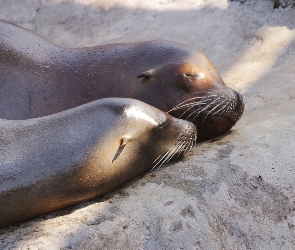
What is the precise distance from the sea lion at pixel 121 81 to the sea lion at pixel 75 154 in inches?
21.6

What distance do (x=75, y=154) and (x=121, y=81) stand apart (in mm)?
1222

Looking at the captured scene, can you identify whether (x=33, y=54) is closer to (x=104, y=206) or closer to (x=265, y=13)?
(x=104, y=206)

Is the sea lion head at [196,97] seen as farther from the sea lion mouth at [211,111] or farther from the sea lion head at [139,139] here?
the sea lion head at [139,139]

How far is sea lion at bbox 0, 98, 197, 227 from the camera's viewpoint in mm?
2869

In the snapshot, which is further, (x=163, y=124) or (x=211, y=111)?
(x=211, y=111)

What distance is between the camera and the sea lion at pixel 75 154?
2.87 m

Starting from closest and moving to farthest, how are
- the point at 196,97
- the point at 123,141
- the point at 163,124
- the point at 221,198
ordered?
the point at 221,198
the point at 123,141
the point at 163,124
the point at 196,97

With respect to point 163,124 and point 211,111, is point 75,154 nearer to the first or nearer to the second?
point 163,124

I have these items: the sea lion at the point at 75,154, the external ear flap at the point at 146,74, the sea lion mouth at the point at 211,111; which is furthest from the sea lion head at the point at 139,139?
the external ear flap at the point at 146,74

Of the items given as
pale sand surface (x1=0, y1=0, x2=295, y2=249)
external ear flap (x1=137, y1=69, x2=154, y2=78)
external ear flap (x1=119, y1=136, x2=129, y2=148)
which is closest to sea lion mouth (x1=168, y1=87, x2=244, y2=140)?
pale sand surface (x1=0, y1=0, x2=295, y2=249)

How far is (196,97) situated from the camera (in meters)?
4.02

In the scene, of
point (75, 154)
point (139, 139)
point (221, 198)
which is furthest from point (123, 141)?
point (221, 198)

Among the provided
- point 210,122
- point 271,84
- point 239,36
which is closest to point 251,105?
point 271,84

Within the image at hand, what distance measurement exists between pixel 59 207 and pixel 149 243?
557 mm
